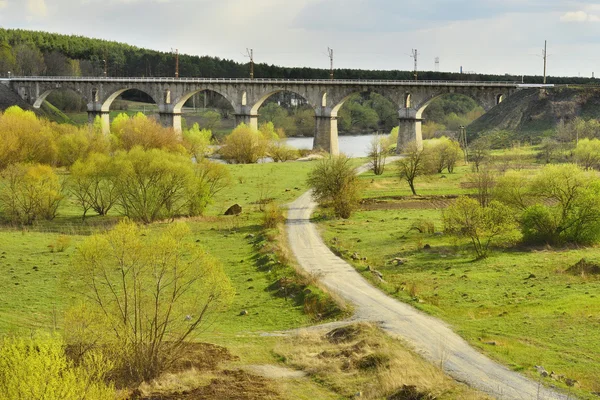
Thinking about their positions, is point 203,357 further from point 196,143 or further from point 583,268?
point 196,143

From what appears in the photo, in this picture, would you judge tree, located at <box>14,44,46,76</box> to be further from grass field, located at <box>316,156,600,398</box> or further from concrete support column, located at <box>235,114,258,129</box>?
grass field, located at <box>316,156,600,398</box>

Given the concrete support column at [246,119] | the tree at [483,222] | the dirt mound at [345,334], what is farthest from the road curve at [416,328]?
the concrete support column at [246,119]

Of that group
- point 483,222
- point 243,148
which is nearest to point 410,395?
point 483,222

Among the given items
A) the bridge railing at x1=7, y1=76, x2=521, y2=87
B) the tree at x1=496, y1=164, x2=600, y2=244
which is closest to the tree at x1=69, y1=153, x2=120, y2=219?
the tree at x1=496, y1=164, x2=600, y2=244

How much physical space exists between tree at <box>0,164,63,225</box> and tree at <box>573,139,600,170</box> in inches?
2118

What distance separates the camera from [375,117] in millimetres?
189625

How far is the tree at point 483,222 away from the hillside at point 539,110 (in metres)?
67.9

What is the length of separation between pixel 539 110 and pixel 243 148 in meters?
45.6

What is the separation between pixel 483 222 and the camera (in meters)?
49.5

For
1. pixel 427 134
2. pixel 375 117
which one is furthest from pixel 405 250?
pixel 375 117

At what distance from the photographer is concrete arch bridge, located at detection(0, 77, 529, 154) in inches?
4724

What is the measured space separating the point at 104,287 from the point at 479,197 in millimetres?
31767

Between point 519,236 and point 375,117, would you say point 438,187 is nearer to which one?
point 519,236

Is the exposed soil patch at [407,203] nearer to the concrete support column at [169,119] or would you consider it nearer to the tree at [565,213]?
the tree at [565,213]
